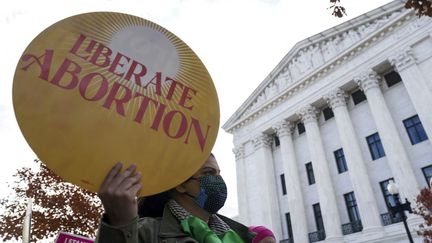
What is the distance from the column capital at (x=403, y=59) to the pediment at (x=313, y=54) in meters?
2.87

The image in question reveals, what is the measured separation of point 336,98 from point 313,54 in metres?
5.89

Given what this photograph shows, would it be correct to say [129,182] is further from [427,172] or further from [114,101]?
[427,172]

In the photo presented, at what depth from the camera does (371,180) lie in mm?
23625

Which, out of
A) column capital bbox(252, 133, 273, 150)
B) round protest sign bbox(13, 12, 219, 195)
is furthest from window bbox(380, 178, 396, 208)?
round protest sign bbox(13, 12, 219, 195)

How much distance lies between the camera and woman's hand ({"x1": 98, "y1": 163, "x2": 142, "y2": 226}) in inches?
57.6

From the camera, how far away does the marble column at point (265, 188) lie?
29.4 meters

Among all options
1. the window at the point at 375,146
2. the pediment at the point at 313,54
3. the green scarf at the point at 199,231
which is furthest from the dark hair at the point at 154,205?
the pediment at the point at 313,54

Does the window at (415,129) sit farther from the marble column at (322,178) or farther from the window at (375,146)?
the marble column at (322,178)

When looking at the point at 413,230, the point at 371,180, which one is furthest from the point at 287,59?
the point at 413,230

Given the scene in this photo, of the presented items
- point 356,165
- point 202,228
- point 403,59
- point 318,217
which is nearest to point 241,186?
point 318,217

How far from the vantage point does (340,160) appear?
87.7 feet

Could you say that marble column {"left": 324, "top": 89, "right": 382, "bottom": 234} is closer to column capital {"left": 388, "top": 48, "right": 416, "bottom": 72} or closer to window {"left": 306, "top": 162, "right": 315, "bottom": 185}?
window {"left": 306, "top": 162, "right": 315, "bottom": 185}

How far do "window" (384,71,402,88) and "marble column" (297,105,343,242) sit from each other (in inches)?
255

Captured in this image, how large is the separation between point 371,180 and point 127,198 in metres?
25.6
